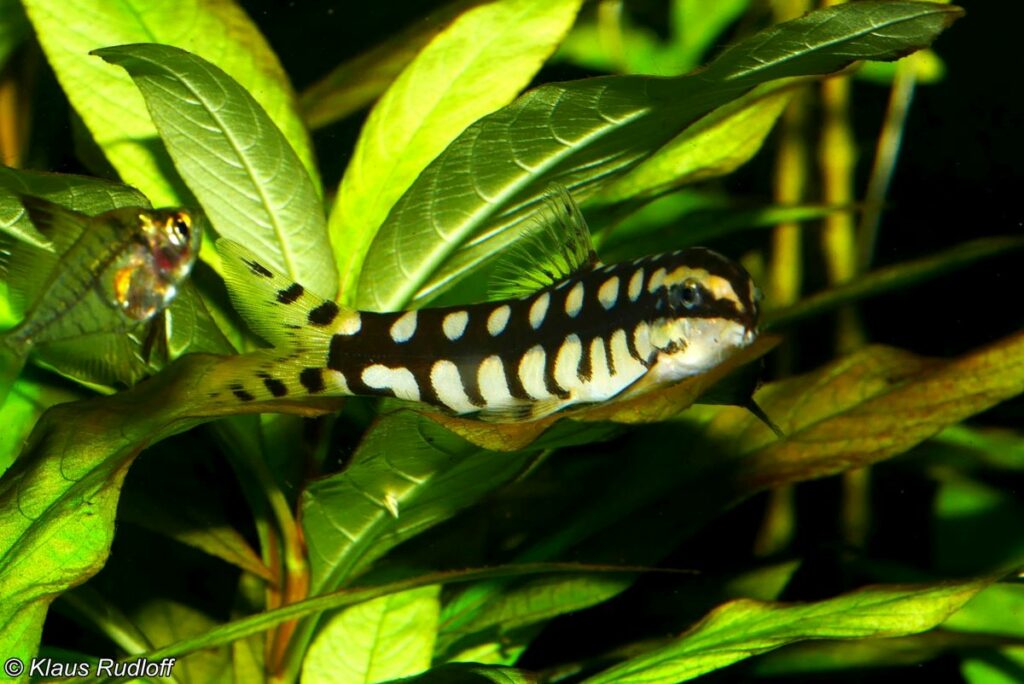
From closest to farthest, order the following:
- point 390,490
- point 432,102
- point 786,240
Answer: point 390,490, point 432,102, point 786,240

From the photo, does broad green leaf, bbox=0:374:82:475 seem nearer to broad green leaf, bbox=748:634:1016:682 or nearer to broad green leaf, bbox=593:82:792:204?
broad green leaf, bbox=593:82:792:204

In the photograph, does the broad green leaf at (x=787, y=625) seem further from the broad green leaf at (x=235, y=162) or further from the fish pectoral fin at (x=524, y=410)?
the broad green leaf at (x=235, y=162)

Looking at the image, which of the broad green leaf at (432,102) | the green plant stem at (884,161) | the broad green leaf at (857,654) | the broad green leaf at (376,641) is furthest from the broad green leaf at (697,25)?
the broad green leaf at (376,641)

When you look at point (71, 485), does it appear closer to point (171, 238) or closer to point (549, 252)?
point (171, 238)

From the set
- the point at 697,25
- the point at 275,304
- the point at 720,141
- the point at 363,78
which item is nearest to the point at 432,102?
the point at 275,304

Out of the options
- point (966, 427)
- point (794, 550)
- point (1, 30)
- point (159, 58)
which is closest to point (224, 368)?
point (159, 58)

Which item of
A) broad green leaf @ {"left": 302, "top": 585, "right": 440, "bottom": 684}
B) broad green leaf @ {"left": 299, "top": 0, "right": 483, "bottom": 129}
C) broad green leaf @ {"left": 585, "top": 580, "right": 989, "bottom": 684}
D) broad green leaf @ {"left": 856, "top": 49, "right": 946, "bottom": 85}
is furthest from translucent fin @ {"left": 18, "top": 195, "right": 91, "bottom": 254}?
broad green leaf @ {"left": 856, "top": 49, "right": 946, "bottom": 85}
